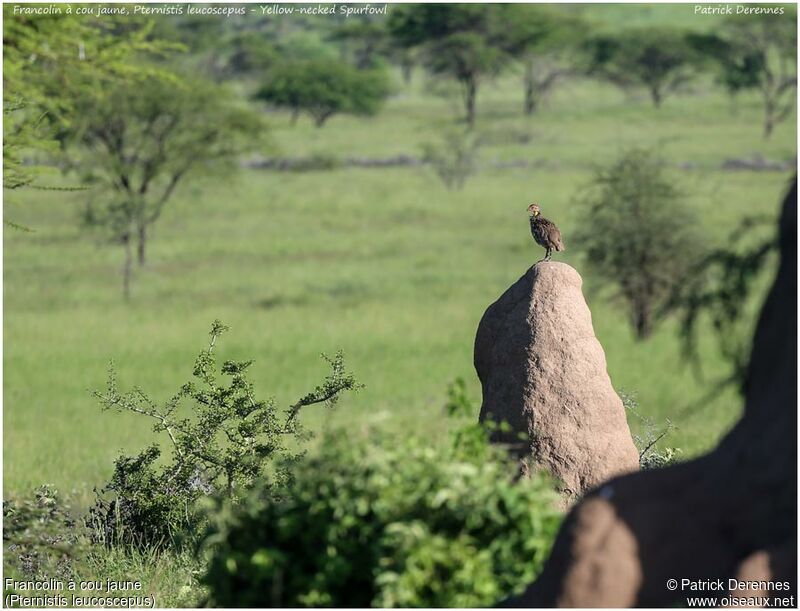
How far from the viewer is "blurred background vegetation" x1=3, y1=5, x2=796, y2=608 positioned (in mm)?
16766

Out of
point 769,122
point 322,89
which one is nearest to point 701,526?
point 769,122

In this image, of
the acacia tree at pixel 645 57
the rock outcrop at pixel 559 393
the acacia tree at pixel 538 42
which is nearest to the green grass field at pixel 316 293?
the rock outcrop at pixel 559 393

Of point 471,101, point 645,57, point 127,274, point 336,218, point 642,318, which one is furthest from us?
point 645,57

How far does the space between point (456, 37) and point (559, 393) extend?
66.6 metres

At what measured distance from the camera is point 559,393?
32.9ft

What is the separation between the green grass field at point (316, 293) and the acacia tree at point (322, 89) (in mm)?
13495

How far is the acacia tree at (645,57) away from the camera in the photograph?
80.8 m

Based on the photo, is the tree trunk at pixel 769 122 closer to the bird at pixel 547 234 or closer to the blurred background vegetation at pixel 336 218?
the blurred background vegetation at pixel 336 218

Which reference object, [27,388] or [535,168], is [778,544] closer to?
[27,388]

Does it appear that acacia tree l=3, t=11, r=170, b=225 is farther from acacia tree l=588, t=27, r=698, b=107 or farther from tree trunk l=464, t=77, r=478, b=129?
acacia tree l=588, t=27, r=698, b=107

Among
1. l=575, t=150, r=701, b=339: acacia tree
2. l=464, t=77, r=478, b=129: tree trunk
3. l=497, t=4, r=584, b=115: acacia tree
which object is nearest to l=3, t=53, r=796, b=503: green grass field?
l=575, t=150, r=701, b=339: acacia tree

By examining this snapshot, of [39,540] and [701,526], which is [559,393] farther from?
[39,540]

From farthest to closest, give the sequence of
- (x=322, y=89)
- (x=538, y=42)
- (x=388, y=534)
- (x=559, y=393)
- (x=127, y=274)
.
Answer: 1. (x=538, y=42)
2. (x=322, y=89)
3. (x=127, y=274)
4. (x=559, y=393)
5. (x=388, y=534)

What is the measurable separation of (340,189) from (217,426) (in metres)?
39.4
